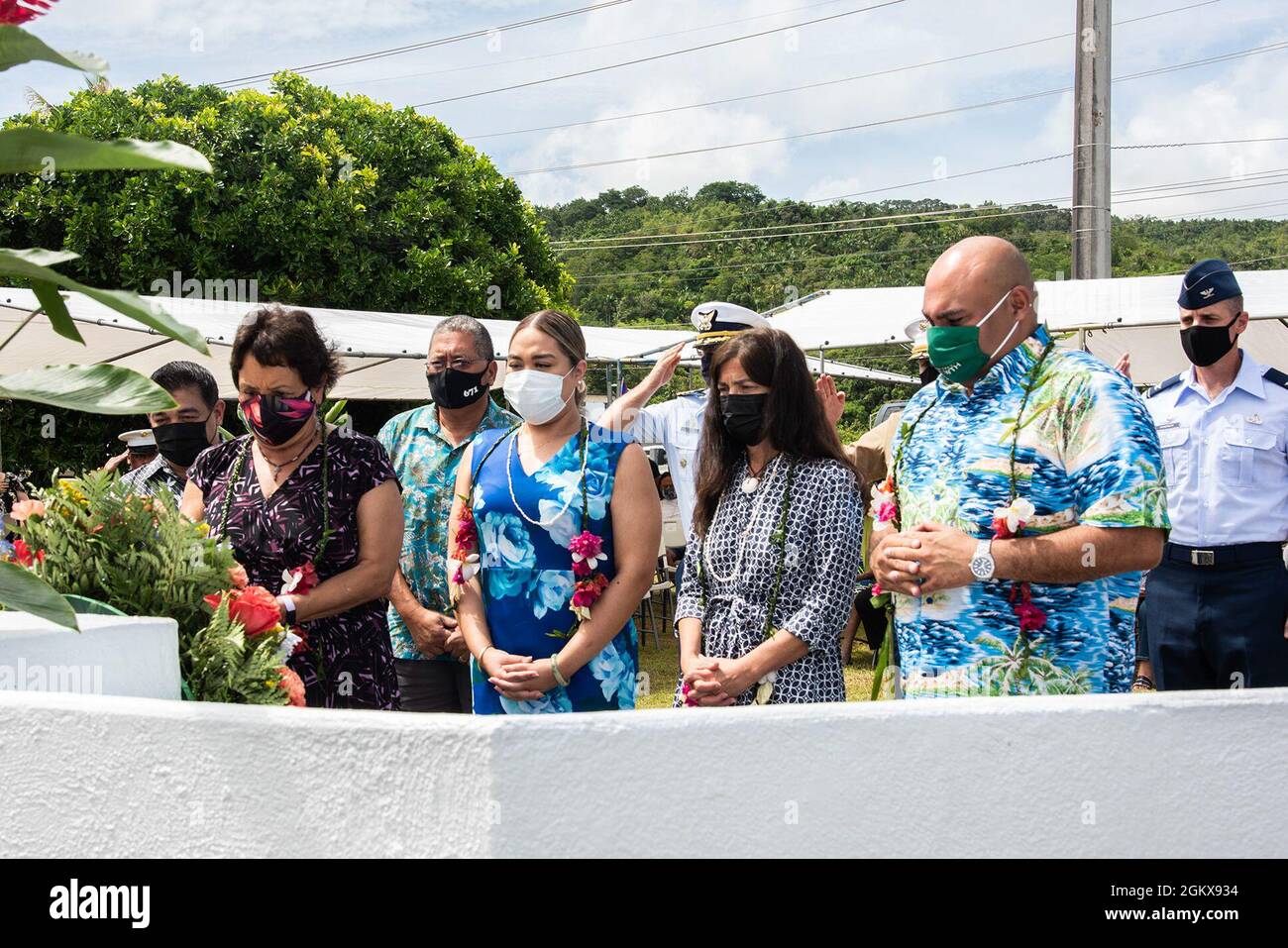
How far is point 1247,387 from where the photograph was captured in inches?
187

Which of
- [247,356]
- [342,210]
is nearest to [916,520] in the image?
[247,356]

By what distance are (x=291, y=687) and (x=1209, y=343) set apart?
365cm

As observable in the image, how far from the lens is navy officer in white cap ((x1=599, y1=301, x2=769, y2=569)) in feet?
17.0

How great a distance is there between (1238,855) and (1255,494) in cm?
303

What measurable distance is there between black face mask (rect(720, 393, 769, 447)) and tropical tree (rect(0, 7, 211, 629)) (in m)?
2.15

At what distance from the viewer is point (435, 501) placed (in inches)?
170

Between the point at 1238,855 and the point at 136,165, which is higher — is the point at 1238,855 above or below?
below

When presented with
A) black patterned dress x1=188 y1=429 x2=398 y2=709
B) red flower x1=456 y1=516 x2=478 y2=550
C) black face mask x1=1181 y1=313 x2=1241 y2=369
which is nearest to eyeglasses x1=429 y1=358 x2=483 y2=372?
black patterned dress x1=188 y1=429 x2=398 y2=709

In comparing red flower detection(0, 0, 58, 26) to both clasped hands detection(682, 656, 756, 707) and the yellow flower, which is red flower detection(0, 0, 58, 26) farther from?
clasped hands detection(682, 656, 756, 707)

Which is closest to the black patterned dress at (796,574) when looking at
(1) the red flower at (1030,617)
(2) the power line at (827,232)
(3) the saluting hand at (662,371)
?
(1) the red flower at (1030,617)

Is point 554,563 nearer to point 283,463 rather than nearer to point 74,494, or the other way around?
point 283,463

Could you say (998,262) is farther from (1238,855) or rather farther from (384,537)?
(384,537)

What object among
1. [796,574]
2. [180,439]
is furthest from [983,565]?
[180,439]

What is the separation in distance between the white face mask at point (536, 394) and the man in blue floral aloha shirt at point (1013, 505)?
106cm
